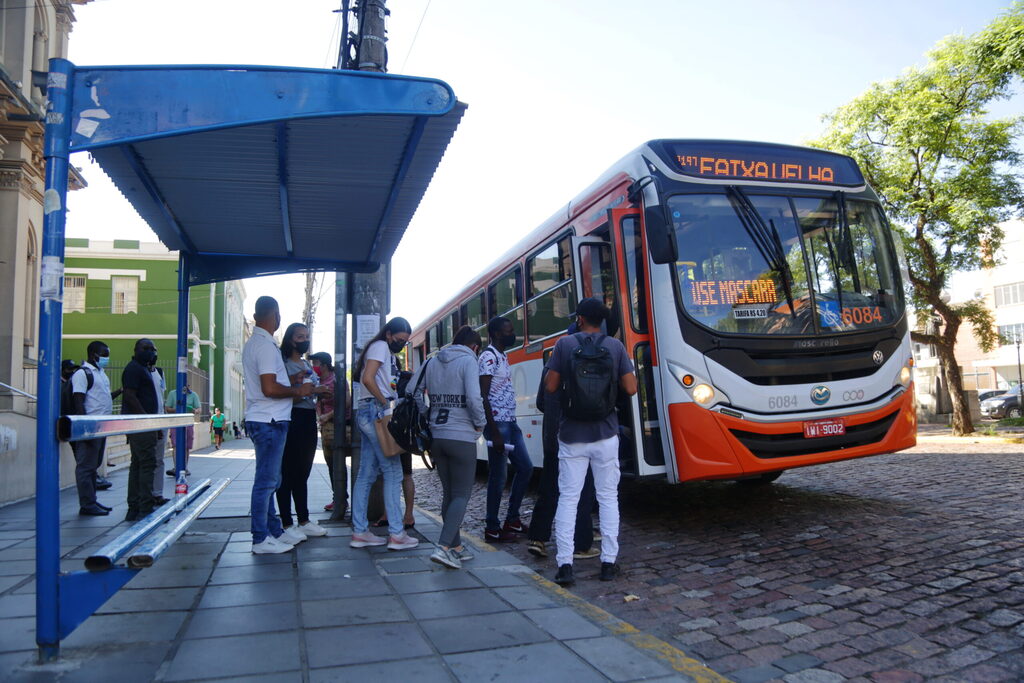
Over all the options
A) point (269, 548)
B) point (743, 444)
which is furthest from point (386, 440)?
point (743, 444)

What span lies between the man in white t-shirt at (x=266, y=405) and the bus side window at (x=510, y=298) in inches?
143

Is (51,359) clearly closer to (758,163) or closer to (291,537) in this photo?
(291,537)

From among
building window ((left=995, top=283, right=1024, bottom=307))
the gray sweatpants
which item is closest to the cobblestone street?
the gray sweatpants

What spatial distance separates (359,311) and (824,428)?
14.6 ft

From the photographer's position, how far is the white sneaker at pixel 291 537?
19.4 ft

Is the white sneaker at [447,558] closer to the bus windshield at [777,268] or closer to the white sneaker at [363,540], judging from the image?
the white sneaker at [363,540]

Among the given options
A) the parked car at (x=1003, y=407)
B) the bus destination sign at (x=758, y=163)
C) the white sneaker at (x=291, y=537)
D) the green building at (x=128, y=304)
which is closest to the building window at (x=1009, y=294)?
the parked car at (x=1003, y=407)

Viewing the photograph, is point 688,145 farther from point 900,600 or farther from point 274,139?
point 900,600

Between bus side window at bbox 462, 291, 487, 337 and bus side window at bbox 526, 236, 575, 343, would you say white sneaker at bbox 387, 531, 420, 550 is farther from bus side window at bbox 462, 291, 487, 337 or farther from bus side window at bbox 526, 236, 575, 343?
bus side window at bbox 462, 291, 487, 337

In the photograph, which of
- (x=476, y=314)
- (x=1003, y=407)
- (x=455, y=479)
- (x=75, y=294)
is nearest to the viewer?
(x=455, y=479)

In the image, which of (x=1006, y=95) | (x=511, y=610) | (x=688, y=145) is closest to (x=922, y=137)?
(x=1006, y=95)

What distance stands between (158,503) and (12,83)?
25.9 ft

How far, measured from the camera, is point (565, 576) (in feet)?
16.2

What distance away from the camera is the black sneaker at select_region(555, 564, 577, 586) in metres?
4.93
